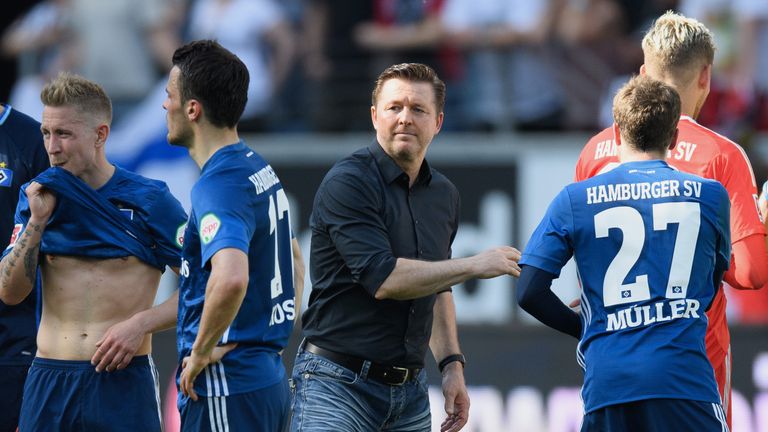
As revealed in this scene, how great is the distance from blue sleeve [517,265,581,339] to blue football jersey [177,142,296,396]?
2.97ft

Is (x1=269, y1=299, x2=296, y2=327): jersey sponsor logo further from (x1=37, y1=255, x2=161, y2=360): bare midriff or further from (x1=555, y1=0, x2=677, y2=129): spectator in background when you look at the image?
(x1=555, y1=0, x2=677, y2=129): spectator in background

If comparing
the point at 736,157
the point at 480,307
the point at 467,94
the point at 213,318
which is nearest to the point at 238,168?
the point at 213,318

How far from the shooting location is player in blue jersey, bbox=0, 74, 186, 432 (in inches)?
193

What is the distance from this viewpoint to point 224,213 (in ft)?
14.0

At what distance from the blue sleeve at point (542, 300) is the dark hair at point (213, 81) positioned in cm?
125

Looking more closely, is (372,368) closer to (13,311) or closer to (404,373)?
(404,373)

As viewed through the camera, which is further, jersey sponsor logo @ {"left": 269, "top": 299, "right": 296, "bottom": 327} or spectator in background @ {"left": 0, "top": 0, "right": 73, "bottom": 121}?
spectator in background @ {"left": 0, "top": 0, "right": 73, "bottom": 121}

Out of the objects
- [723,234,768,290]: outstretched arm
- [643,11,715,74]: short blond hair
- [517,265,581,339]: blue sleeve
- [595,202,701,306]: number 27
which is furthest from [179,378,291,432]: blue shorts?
[643,11,715,74]: short blond hair

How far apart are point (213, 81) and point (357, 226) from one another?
85cm

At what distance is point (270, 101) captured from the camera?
488 inches

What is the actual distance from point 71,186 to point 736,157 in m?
2.74

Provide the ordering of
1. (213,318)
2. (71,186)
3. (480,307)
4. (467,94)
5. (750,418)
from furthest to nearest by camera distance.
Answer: (467,94) → (480,307) → (750,418) → (71,186) → (213,318)

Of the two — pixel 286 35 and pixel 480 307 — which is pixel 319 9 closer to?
pixel 286 35

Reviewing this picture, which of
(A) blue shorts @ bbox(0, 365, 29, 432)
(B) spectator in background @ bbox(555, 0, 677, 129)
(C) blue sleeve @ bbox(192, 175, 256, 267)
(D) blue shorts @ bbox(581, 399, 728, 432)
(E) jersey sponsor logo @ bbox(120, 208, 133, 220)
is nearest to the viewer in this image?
(C) blue sleeve @ bbox(192, 175, 256, 267)
